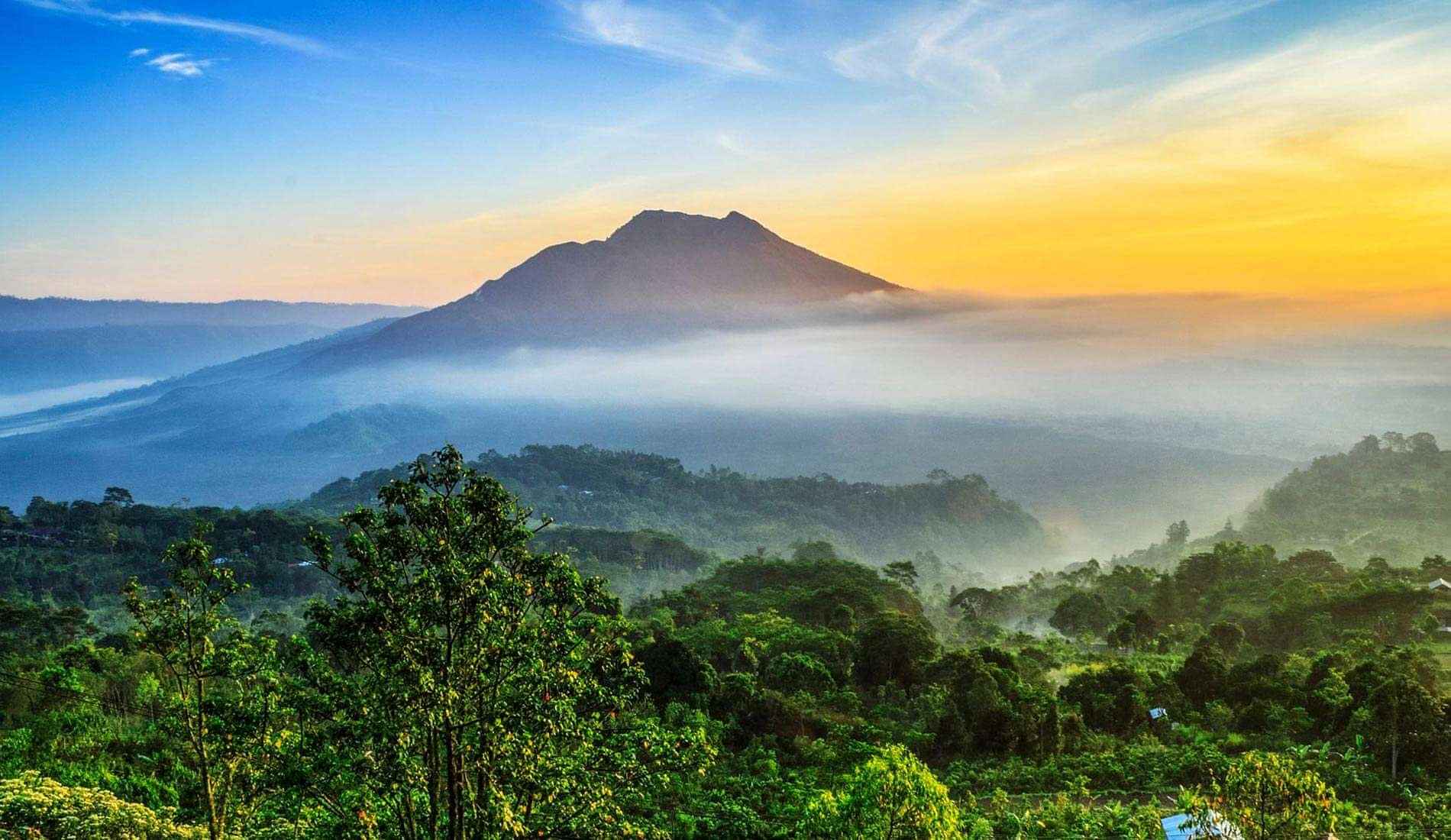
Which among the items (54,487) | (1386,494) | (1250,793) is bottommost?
(54,487)

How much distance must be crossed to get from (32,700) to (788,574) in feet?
90.3

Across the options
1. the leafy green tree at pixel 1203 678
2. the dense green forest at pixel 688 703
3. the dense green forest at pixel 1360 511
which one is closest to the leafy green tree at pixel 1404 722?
the dense green forest at pixel 688 703

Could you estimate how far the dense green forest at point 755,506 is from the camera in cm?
7406

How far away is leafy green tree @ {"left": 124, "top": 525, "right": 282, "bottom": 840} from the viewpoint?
753 cm

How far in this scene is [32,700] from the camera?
1684 cm

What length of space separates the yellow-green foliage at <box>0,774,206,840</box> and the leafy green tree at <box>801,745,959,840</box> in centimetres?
653

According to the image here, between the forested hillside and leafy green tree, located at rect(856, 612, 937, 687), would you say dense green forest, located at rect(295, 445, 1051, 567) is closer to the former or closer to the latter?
the forested hillside

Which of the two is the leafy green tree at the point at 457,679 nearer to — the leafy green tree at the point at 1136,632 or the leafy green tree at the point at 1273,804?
the leafy green tree at the point at 1273,804

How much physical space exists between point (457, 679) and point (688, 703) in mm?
13049

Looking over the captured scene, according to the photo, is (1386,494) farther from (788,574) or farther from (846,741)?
(846,741)

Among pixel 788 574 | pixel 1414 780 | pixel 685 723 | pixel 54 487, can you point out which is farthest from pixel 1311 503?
pixel 54 487

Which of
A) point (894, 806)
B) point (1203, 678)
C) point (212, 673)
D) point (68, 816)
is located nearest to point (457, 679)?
point (212, 673)

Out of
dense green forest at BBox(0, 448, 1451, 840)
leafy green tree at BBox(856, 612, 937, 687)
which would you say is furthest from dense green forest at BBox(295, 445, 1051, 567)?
leafy green tree at BBox(856, 612, 937, 687)

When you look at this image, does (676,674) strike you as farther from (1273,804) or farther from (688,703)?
(1273,804)
